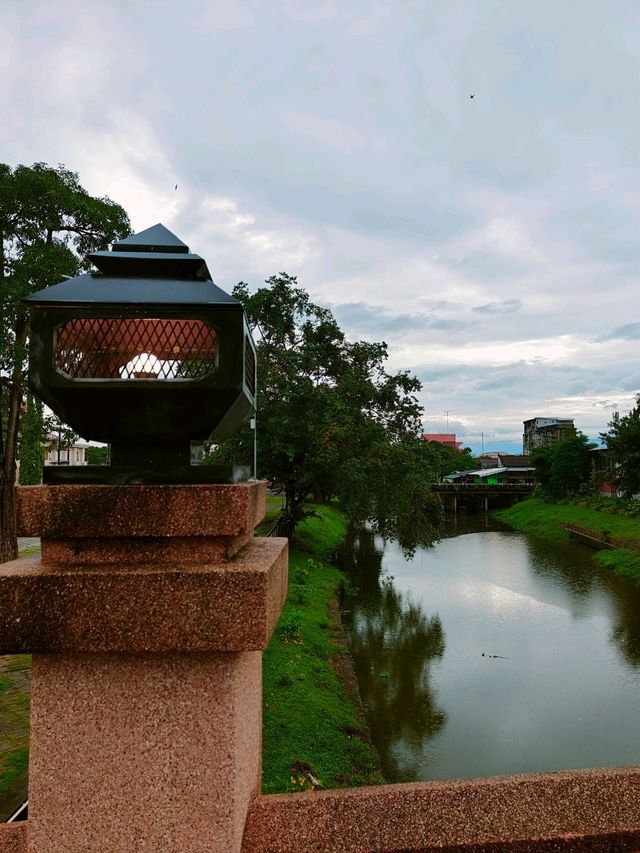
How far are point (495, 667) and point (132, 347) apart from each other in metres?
14.2

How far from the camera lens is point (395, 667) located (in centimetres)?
1353

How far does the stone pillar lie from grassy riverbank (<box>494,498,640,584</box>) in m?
25.0

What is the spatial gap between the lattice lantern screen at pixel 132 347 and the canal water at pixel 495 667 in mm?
9044

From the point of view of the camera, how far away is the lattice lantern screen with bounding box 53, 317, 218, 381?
165 cm

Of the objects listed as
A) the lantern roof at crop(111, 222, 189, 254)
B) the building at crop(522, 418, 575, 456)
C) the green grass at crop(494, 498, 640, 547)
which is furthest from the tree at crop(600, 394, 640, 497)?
the building at crop(522, 418, 575, 456)

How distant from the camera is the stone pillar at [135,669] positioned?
1614mm

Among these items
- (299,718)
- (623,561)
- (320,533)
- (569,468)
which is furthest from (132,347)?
(569,468)

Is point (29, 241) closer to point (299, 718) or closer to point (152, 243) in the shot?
point (299, 718)

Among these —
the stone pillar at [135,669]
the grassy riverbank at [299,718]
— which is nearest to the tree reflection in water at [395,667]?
the grassy riverbank at [299,718]

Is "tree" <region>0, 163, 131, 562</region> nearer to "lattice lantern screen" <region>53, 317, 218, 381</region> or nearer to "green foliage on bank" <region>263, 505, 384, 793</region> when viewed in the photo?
"green foliage on bank" <region>263, 505, 384, 793</region>

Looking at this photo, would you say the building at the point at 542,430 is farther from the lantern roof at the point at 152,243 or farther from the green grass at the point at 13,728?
the lantern roof at the point at 152,243

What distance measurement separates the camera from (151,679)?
5.45 ft

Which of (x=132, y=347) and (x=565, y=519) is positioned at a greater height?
(x=132, y=347)

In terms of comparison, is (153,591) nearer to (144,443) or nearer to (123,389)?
(144,443)
